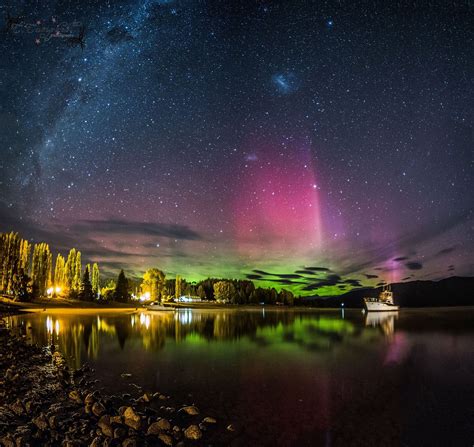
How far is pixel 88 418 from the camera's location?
12.2 m

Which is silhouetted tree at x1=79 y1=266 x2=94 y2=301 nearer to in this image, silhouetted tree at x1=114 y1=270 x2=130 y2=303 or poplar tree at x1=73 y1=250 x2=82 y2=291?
poplar tree at x1=73 y1=250 x2=82 y2=291

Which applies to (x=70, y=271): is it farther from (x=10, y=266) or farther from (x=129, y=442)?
(x=129, y=442)

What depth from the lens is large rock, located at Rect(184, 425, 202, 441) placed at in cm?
1109

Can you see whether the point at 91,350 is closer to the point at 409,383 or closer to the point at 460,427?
the point at 409,383

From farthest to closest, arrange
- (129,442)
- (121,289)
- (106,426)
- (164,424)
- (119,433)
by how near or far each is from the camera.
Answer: (121,289), (164,424), (106,426), (119,433), (129,442)

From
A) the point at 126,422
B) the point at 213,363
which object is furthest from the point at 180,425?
the point at 213,363

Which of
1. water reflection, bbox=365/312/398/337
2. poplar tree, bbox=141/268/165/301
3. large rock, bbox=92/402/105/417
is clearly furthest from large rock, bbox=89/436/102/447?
poplar tree, bbox=141/268/165/301

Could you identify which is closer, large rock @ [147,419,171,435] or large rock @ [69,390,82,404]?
large rock @ [147,419,171,435]

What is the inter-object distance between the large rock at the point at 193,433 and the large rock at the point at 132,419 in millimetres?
1586

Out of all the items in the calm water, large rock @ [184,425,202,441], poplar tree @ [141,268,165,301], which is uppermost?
poplar tree @ [141,268,165,301]

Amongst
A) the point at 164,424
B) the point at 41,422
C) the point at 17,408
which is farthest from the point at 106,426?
the point at 17,408

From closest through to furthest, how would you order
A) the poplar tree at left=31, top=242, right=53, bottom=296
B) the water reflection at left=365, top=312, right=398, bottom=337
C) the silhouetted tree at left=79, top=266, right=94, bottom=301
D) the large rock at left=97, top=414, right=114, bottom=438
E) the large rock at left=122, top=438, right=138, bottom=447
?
1. the large rock at left=122, top=438, right=138, bottom=447
2. the large rock at left=97, top=414, right=114, bottom=438
3. the water reflection at left=365, top=312, right=398, bottom=337
4. the poplar tree at left=31, top=242, right=53, bottom=296
5. the silhouetted tree at left=79, top=266, right=94, bottom=301

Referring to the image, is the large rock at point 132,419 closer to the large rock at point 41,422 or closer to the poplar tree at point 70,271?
the large rock at point 41,422

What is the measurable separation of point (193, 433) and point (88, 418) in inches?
148
